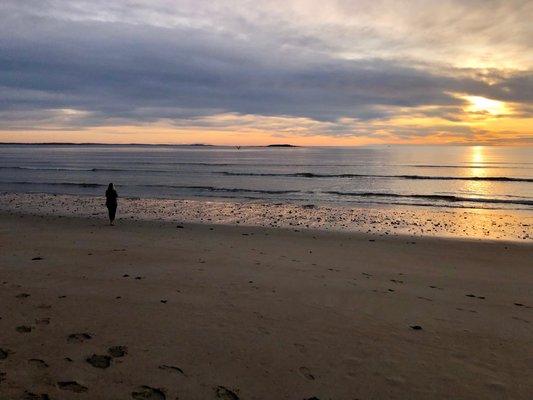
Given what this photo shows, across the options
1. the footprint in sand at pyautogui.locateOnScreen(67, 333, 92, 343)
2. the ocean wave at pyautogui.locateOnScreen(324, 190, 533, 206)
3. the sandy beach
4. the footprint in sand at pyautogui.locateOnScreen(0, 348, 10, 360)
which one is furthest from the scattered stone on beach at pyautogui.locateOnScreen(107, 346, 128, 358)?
the ocean wave at pyautogui.locateOnScreen(324, 190, 533, 206)

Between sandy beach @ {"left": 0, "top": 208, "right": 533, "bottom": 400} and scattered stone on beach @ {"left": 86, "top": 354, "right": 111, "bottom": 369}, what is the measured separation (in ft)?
0.08

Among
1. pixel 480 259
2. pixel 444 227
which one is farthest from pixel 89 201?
pixel 480 259

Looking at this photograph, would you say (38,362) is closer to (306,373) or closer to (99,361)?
(99,361)

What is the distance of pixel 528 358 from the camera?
5.00 meters

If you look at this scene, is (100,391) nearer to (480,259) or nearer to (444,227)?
(480,259)

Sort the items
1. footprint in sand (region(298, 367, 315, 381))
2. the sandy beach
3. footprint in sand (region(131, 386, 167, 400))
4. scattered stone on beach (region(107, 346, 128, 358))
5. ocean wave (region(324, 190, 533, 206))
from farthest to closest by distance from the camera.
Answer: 1. ocean wave (region(324, 190, 533, 206))
2. scattered stone on beach (region(107, 346, 128, 358))
3. footprint in sand (region(298, 367, 315, 381))
4. the sandy beach
5. footprint in sand (region(131, 386, 167, 400))

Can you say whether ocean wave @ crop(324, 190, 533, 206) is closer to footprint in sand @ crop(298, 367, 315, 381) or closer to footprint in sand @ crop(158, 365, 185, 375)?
footprint in sand @ crop(298, 367, 315, 381)

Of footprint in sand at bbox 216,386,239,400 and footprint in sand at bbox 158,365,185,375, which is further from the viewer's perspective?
footprint in sand at bbox 158,365,185,375

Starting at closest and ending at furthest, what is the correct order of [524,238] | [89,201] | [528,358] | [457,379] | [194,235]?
[457,379] < [528,358] < [194,235] < [524,238] < [89,201]

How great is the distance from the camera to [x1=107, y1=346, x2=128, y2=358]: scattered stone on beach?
4.58 meters

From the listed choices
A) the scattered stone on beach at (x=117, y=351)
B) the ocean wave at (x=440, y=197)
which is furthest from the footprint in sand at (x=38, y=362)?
the ocean wave at (x=440, y=197)

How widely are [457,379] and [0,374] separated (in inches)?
183

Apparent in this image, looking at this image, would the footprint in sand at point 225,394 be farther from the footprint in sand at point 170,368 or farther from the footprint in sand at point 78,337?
the footprint in sand at point 78,337

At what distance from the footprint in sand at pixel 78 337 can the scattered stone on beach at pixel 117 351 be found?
469 millimetres
